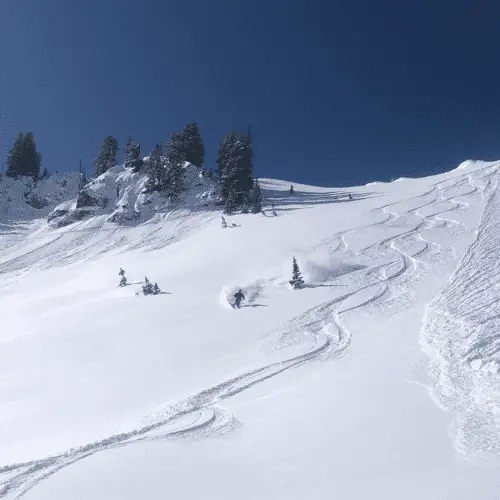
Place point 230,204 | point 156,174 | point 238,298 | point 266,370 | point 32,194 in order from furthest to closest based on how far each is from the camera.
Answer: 1. point 32,194
2. point 156,174
3. point 230,204
4. point 238,298
5. point 266,370

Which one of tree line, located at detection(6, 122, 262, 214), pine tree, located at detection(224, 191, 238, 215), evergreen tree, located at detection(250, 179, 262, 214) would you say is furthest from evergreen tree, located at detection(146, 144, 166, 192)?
evergreen tree, located at detection(250, 179, 262, 214)

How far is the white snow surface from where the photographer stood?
7.46 m

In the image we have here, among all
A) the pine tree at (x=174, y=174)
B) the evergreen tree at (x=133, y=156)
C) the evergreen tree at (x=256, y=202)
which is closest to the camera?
the evergreen tree at (x=256, y=202)

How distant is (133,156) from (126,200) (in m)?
10.4

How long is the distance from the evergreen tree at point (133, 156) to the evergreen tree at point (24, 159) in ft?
54.8

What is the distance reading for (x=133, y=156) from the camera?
186 feet

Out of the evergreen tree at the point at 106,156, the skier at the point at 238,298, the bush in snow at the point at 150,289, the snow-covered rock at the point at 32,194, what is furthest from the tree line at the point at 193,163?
the skier at the point at 238,298

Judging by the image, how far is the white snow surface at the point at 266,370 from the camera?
24.5 ft

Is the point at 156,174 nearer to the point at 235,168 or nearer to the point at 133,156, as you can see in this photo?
the point at 133,156

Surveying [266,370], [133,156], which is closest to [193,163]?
[133,156]

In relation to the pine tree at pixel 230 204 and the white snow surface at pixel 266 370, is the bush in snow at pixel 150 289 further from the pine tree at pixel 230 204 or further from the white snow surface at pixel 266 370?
the pine tree at pixel 230 204

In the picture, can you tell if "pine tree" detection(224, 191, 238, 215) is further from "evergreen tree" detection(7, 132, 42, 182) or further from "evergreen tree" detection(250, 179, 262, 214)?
A: "evergreen tree" detection(7, 132, 42, 182)

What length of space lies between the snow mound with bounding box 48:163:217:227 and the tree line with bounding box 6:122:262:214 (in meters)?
1.25

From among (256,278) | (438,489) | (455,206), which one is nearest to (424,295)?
(256,278)
